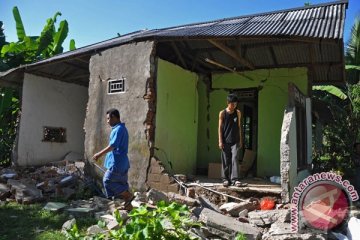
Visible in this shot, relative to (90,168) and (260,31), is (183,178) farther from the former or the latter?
(260,31)

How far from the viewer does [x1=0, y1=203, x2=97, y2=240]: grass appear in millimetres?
4902

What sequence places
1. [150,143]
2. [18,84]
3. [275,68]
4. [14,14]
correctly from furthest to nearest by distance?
[14,14] < [18,84] < [275,68] < [150,143]

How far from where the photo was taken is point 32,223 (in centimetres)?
548

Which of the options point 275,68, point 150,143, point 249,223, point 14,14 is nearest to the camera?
point 249,223

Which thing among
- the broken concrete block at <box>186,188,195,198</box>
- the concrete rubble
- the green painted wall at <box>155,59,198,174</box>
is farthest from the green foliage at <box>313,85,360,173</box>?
the broken concrete block at <box>186,188,195,198</box>

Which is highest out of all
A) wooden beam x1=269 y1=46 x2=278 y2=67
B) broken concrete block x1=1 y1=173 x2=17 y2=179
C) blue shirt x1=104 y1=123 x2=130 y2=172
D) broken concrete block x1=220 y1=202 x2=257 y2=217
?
wooden beam x1=269 y1=46 x2=278 y2=67

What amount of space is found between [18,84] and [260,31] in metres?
7.61

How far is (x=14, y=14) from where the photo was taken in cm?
1191

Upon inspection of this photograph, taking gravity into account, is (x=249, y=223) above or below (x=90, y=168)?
below

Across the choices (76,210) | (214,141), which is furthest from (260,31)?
(76,210)

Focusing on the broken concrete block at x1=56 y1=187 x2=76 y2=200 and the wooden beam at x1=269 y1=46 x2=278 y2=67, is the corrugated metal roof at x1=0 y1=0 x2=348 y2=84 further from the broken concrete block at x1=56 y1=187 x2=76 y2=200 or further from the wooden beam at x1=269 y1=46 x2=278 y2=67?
the broken concrete block at x1=56 y1=187 x2=76 y2=200

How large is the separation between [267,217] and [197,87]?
5214 mm

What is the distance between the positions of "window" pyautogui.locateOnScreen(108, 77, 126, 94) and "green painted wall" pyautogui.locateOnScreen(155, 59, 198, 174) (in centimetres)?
86

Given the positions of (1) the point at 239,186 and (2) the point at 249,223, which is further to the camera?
(1) the point at 239,186
